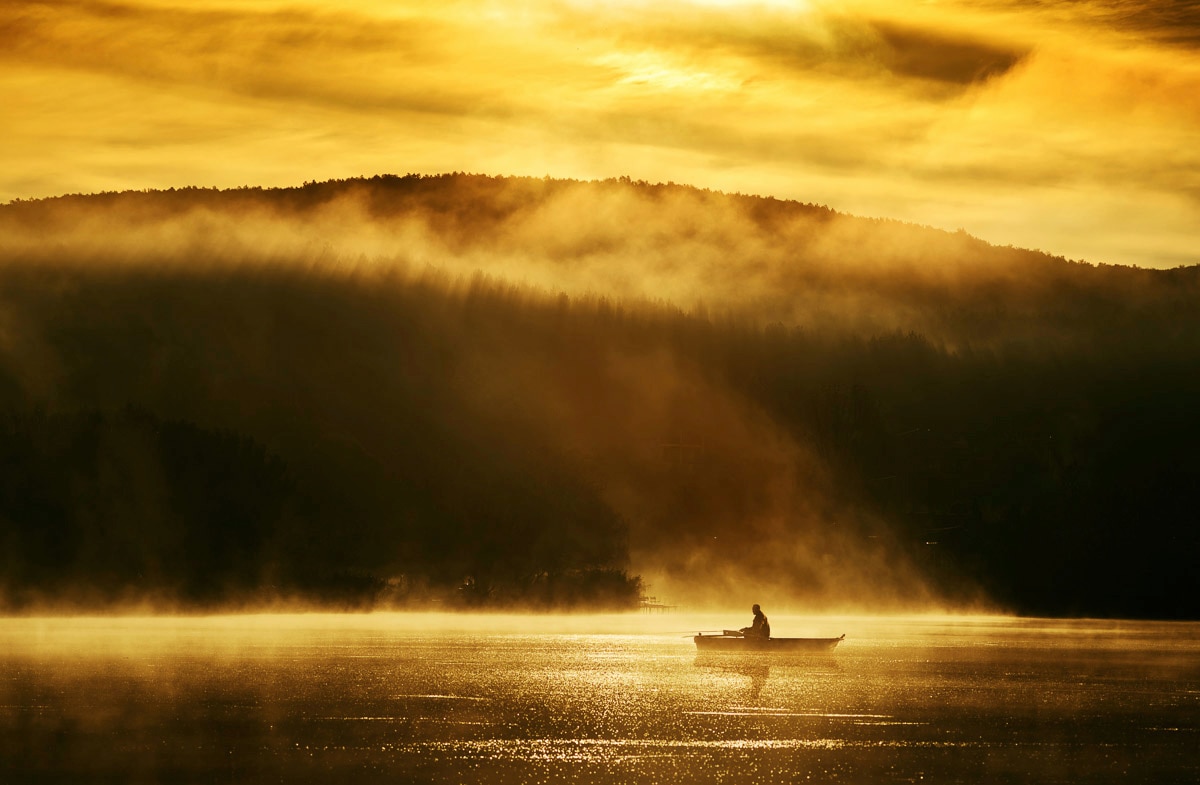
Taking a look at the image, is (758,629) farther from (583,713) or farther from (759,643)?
(583,713)

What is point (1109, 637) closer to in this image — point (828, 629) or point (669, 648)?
point (828, 629)

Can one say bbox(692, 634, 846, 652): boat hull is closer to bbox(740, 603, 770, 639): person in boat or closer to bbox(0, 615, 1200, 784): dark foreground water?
bbox(740, 603, 770, 639): person in boat

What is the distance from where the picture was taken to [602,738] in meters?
68.5

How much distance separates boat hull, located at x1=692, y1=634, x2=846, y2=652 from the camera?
349ft

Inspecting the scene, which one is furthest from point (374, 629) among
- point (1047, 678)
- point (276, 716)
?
point (276, 716)

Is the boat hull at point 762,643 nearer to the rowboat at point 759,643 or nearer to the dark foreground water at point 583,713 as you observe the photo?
the rowboat at point 759,643

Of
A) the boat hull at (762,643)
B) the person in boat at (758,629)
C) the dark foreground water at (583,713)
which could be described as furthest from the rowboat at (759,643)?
the dark foreground water at (583,713)

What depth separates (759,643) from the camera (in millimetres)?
106125

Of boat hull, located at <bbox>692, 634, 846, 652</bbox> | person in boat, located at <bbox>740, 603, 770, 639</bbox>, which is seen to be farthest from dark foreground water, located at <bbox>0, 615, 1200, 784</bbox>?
person in boat, located at <bbox>740, 603, 770, 639</bbox>

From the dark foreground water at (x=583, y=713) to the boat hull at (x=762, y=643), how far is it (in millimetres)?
1503

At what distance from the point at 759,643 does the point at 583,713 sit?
29.8 meters

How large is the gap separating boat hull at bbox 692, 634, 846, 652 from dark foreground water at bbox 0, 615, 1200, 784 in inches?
59.2

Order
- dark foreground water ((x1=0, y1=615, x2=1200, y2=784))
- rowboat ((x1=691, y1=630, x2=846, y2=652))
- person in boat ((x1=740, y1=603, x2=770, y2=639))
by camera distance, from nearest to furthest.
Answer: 1. dark foreground water ((x1=0, y1=615, x2=1200, y2=784))
2. rowboat ((x1=691, y1=630, x2=846, y2=652))
3. person in boat ((x1=740, y1=603, x2=770, y2=639))

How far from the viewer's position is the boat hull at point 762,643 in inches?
4186
